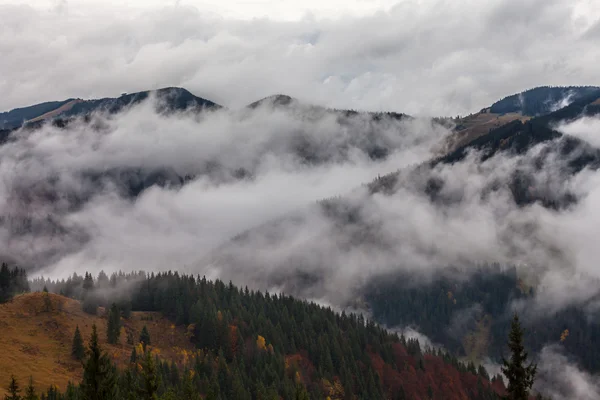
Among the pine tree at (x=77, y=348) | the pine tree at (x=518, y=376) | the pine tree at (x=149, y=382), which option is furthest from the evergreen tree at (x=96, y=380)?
the pine tree at (x=77, y=348)

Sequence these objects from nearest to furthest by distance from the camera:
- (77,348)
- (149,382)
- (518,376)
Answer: (518,376) < (149,382) < (77,348)

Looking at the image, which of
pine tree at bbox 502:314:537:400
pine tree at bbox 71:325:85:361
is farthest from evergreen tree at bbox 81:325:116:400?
pine tree at bbox 71:325:85:361

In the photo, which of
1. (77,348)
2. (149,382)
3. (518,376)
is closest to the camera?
(518,376)

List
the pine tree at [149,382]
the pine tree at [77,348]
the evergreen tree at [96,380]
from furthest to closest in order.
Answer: the pine tree at [77,348] → the pine tree at [149,382] → the evergreen tree at [96,380]

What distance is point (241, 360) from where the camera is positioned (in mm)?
198625

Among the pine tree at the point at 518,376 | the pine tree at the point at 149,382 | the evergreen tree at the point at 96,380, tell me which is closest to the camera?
the pine tree at the point at 518,376

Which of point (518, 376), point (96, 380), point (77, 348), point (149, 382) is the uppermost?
point (518, 376)

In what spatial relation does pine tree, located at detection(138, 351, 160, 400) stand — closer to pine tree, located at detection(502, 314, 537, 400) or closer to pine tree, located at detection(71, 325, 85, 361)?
pine tree, located at detection(502, 314, 537, 400)

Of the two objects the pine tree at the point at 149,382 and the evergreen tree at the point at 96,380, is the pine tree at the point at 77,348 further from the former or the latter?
the pine tree at the point at 149,382

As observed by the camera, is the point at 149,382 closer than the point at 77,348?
Yes

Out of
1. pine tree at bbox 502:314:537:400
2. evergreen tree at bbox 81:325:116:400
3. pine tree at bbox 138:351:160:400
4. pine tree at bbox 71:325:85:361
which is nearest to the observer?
pine tree at bbox 502:314:537:400

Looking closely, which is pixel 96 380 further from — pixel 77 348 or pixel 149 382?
pixel 77 348

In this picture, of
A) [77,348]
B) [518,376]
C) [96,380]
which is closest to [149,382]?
[96,380]

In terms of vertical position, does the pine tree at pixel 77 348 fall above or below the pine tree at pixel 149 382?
below
